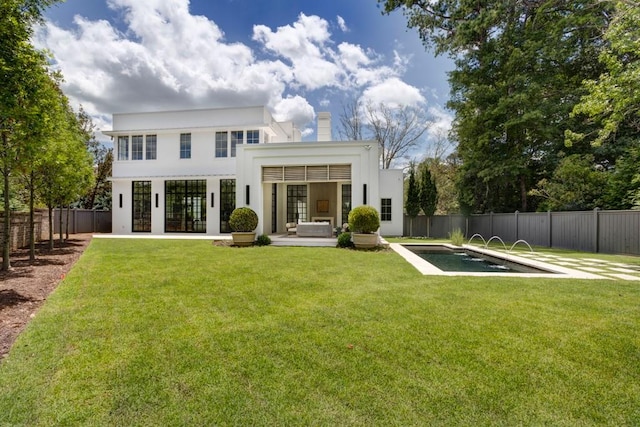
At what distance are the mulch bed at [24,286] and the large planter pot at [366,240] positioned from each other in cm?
832

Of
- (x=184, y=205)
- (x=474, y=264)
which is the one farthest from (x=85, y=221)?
(x=474, y=264)

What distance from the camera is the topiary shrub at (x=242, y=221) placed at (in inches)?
496

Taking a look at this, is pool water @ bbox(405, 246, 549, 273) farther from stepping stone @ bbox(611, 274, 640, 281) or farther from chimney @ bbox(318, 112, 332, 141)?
chimney @ bbox(318, 112, 332, 141)

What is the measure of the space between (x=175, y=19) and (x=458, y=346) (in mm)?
13572

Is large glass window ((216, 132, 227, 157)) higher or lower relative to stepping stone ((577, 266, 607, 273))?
higher

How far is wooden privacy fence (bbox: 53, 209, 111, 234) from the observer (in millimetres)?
18953

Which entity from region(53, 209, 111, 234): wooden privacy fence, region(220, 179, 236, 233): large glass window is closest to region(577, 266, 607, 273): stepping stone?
region(220, 179, 236, 233): large glass window

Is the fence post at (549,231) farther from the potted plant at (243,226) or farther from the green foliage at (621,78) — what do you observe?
the potted plant at (243,226)

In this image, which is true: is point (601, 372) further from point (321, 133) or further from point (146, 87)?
point (146, 87)

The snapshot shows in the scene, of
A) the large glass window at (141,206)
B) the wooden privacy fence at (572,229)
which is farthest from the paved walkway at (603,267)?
the large glass window at (141,206)

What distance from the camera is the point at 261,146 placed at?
13984 millimetres

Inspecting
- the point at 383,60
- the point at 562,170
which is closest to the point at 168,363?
the point at 562,170

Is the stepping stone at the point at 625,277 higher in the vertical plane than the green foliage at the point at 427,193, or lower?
lower

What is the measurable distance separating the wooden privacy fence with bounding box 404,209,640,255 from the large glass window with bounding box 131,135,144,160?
20483mm
